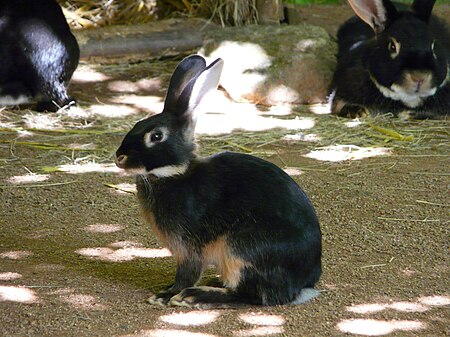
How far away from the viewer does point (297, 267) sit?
4.43m

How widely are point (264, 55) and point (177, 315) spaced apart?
5451 mm

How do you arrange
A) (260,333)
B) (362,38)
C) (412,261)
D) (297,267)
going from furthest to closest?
1. (362,38)
2. (412,261)
3. (297,267)
4. (260,333)

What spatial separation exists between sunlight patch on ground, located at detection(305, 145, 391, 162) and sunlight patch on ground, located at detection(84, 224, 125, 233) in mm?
2139

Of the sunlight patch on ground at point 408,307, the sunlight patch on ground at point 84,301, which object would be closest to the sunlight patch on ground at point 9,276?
the sunlight patch on ground at point 84,301

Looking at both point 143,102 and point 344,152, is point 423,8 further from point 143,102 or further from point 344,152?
point 143,102

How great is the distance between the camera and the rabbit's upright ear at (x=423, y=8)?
8.50 meters

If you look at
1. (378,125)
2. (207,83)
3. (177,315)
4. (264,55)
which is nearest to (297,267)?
(177,315)

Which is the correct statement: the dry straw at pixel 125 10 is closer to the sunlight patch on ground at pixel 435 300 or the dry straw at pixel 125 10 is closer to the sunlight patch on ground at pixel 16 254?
the sunlight patch on ground at pixel 16 254

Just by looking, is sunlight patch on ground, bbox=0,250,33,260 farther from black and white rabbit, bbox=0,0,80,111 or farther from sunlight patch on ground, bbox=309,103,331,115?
sunlight patch on ground, bbox=309,103,331,115

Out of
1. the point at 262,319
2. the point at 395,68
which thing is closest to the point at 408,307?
the point at 262,319

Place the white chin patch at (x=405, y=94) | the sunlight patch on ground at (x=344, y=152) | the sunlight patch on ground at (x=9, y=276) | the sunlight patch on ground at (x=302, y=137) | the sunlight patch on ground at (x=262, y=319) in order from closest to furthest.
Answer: the sunlight patch on ground at (x=262, y=319)
the sunlight patch on ground at (x=9, y=276)
the sunlight patch on ground at (x=344, y=152)
the sunlight patch on ground at (x=302, y=137)
the white chin patch at (x=405, y=94)

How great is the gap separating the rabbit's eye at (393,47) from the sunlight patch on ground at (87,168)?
2820 mm

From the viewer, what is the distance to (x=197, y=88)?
4.48 meters

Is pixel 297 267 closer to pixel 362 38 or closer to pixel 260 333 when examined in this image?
pixel 260 333
